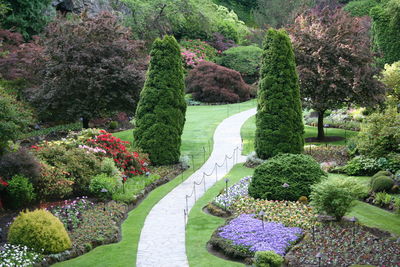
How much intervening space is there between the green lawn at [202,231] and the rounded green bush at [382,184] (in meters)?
4.84

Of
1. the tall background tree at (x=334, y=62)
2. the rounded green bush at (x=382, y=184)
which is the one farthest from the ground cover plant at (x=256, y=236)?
the tall background tree at (x=334, y=62)

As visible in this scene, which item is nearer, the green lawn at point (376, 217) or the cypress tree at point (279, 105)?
the green lawn at point (376, 217)

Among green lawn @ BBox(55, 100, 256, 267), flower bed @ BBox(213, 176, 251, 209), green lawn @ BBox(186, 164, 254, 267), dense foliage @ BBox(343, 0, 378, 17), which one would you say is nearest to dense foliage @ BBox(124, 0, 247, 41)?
green lawn @ BBox(55, 100, 256, 267)

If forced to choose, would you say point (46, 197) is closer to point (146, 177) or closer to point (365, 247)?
point (146, 177)

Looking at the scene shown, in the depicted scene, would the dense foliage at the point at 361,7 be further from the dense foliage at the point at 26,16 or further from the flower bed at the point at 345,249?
the flower bed at the point at 345,249

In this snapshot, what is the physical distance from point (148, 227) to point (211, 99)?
1036 inches

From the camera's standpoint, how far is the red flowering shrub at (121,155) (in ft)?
61.3

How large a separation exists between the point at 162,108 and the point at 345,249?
456 inches

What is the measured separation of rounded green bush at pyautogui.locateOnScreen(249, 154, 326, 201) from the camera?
1489 centimetres

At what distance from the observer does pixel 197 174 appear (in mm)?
19938

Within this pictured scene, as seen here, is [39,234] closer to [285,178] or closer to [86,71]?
[285,178]

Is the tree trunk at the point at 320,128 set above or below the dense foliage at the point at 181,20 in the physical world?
below

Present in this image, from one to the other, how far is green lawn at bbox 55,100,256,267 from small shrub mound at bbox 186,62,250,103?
364 centimetres

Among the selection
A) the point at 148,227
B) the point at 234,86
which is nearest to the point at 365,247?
the point at 148,227
